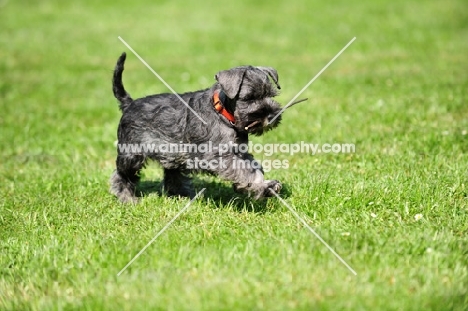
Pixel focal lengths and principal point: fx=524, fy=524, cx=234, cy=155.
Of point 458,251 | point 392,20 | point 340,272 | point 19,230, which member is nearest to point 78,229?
point 19,230

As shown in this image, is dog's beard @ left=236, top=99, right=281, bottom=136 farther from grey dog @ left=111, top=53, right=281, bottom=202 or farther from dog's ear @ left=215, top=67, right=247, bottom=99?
dog's ear @ left=215, top=67, right=247, bottom=99

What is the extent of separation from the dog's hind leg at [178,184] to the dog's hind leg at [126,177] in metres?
0.39

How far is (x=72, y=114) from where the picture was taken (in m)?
10.3

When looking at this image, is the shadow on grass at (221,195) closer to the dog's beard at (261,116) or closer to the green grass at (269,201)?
the green grass at (269,201)

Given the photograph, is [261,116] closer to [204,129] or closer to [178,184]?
[204,129]

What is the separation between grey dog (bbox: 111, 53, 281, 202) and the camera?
5.38m

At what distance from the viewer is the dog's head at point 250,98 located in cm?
536

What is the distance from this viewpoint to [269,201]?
5684mm

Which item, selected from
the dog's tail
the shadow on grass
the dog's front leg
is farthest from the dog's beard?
the dog's tail

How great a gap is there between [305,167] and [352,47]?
9089 mm

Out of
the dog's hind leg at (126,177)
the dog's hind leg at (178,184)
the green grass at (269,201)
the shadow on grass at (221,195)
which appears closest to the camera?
the green grass at (269,201)

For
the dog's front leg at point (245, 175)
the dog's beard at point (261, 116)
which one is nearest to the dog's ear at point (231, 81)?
the dog's beard at point (261, 116)

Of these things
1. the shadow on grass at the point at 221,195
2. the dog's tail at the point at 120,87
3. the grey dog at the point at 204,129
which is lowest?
the shadow on grass at the point at 221,195

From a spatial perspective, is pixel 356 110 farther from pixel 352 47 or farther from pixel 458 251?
pixel 352 47
